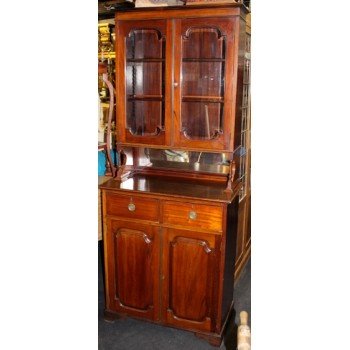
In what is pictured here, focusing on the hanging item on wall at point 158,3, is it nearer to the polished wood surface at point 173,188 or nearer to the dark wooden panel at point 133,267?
the polished wood surface at point 173,188

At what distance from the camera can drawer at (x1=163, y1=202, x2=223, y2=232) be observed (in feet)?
6.57

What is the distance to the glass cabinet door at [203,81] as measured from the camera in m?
2.00

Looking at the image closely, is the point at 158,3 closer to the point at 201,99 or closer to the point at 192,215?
Result: the point at 201,99

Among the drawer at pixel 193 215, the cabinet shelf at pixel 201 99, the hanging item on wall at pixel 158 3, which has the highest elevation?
the hanging item on wall at pixel 158 3

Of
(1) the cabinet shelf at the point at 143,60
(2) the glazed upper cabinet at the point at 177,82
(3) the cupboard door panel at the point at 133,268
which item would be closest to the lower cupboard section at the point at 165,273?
(3) the cupboard door panel at the point at 133,268

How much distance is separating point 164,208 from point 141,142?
43 centimetres

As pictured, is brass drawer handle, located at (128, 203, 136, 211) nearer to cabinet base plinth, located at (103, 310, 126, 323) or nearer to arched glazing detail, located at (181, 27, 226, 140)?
arched glazing detail, located at (181, 27, 226, 140)

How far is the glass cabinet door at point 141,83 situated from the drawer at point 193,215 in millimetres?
402

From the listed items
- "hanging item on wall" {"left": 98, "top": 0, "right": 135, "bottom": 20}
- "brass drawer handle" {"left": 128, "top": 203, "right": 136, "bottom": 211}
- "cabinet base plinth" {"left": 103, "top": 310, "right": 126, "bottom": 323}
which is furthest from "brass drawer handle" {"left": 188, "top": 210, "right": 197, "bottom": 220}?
"hanging item on wall" {"left": 98, "top": 0, "right": 135, "bottom": 20}

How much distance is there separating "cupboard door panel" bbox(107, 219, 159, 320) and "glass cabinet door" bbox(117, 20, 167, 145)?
1.79ft

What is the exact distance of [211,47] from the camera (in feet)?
6.86

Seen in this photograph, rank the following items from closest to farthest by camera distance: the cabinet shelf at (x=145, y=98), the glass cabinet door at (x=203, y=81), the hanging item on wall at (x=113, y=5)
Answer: the glass cabinet door at (x=203, y=81) < the cabinet shelf at (x=145, y=98) < the hanging item on wall at (x=113, y=5)
